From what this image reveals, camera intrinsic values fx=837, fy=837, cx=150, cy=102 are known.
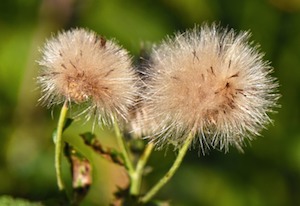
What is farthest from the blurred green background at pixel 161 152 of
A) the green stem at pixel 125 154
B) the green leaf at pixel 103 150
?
the green stem at pixel 125 154

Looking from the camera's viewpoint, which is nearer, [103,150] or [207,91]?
[207,91]

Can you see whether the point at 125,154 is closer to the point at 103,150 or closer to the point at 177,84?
the point at 103,150

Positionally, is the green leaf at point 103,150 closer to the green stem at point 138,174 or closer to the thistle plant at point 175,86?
the green stem at point 138,174

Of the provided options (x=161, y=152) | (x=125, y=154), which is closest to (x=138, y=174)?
(x=125, y=154)

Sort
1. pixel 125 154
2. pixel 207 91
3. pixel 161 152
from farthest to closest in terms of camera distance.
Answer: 1. pixel 161 152
2. pixel 125 154
3. pixel 207 91

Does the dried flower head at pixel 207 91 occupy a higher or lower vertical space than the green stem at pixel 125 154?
higher

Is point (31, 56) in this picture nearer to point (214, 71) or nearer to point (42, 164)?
point (42, 164)

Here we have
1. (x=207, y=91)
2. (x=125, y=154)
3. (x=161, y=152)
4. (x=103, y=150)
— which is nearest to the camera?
(x=207, y=91)
